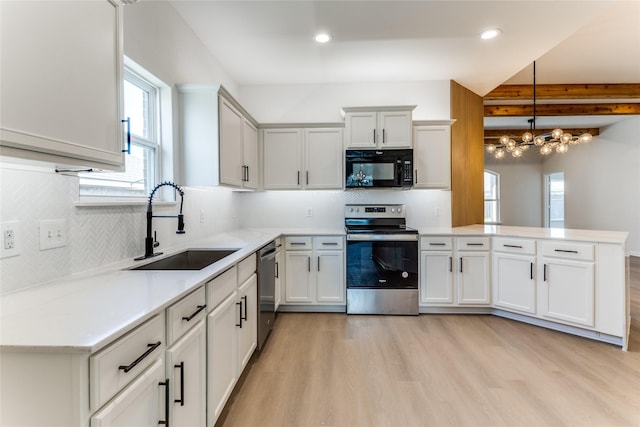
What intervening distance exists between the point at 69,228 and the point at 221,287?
0.77 m

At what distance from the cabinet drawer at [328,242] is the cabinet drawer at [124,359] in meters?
2.33

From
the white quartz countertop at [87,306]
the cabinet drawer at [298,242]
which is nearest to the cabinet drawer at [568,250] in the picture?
the cabinet drawer at [298,242]

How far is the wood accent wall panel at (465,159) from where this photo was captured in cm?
386

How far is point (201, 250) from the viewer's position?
7.27 ft

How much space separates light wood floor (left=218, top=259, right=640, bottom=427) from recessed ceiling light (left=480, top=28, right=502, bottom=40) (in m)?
2.82

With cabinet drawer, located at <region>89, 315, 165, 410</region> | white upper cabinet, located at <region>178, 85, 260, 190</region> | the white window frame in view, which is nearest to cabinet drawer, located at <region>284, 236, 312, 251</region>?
white upper cabinet, located at <region>178, 85, 260, 190</region>

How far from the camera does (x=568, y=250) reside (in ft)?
8.93

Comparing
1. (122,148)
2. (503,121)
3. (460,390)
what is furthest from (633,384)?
(503,121)

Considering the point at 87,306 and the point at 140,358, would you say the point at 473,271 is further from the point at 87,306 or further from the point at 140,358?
the point at 87,306

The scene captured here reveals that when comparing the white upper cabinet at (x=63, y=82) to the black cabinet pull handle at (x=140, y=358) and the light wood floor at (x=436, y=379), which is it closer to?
the black cabinet pull handle at (x=140, y=358)

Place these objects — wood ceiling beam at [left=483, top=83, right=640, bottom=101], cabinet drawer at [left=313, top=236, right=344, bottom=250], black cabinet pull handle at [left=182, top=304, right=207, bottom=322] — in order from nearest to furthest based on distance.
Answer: black cabinet pull handle at [left=182, top=304, right=207, bottom=322] < cabinet drawer at [left=313, top=236, right=344, bottom=250] < wood ceiling beam at [left=483, top=83, right=640, bottom=101]

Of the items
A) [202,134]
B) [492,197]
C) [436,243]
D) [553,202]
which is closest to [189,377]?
[202,134]

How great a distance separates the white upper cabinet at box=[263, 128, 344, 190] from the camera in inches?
143

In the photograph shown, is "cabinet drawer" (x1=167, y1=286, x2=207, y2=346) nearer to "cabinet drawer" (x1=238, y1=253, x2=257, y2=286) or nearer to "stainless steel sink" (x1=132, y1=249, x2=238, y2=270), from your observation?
"cabinet drawer" (x1=238, y1=253, x2=257, y2=286)
